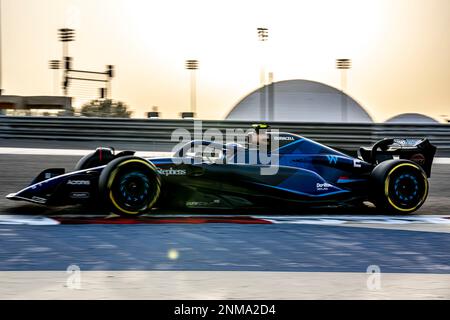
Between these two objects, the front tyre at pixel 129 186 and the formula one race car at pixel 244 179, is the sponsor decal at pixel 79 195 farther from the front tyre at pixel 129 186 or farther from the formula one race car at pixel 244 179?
the front tyre at pixel 129 186

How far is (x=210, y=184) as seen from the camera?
9.75m

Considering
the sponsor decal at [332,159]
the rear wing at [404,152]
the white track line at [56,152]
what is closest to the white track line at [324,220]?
the sponsor decal at [332,159]

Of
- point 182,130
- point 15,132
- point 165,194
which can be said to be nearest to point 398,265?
point 165,194

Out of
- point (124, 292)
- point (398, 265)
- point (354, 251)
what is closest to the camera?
point (124, 292)

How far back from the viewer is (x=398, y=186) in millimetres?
10359

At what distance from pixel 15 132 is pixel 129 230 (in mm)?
15373

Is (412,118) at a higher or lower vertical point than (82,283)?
higher

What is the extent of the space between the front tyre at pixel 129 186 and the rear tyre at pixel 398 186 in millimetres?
2938

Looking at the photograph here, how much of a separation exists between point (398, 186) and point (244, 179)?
2.09m

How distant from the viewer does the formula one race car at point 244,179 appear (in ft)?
30.5

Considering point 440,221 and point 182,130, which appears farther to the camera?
point 182,130

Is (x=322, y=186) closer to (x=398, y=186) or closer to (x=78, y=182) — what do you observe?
(x=398, y=186)

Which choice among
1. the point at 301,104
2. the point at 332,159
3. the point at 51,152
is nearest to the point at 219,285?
the point at 332,159
